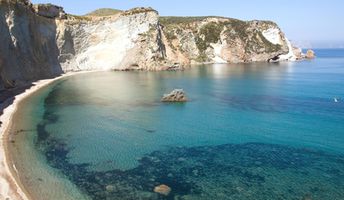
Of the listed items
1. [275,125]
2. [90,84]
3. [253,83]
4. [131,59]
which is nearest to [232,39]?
[131,59]

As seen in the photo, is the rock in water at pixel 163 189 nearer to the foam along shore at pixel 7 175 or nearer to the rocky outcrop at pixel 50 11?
the foam along shore at pixel 7 175

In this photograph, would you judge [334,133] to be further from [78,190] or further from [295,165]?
[78,190]

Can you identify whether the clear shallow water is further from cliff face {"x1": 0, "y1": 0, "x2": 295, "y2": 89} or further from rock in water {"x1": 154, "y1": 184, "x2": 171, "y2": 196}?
cliff face {"x1": 0, "y1": 0, "x2": 295, "y2": 89}

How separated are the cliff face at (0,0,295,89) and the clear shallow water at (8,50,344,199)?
1676 cm

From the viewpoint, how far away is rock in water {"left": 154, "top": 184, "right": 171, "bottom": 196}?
24.9 meters

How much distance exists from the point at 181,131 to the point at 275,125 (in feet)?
37.6

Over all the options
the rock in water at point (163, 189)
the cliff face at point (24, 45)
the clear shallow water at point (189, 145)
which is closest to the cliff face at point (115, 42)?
the cliff face at point (24, 45)

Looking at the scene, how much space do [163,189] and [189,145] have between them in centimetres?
1117

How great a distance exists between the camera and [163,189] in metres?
25.3

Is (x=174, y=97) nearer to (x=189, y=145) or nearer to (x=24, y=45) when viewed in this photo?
(x=189, y=145)

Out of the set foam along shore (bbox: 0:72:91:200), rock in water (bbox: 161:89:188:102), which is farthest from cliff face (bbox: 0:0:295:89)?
rock in water (bbox: 161:89:188:102)

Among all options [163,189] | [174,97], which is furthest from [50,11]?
[163,189]

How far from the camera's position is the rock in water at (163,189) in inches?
979

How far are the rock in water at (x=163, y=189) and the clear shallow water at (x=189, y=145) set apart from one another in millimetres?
394
